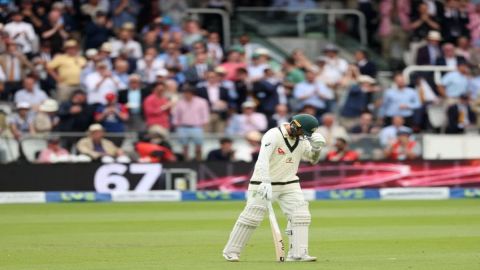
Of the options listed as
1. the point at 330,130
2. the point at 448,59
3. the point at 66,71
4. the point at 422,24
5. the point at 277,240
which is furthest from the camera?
the point at 422,24

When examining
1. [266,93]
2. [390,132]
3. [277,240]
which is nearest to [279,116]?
[266,93]

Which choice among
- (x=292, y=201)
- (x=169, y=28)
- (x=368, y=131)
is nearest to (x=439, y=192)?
(x=368, y=131)

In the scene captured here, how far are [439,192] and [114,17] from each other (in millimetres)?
6738

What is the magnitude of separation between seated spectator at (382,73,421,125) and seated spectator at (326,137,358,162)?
119 centimetres

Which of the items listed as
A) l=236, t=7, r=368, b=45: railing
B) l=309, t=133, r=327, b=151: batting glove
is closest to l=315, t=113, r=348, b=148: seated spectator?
l=236, t=7, r=368, b=45: railing

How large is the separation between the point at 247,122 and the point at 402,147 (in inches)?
108

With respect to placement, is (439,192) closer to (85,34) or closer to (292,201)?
(85,34)

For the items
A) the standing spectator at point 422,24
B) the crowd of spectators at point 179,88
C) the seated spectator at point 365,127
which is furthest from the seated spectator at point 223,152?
the standing spectator at point 422,24

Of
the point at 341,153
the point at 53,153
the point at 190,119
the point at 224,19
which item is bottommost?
the point at 341,153

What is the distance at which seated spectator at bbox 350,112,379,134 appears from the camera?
1994 centimetres

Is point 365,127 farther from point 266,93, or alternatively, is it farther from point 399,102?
point 266,93

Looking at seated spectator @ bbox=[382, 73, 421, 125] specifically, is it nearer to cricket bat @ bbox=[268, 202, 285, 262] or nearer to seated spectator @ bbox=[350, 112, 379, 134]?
seated spectator @ bbox=[350, 112, 379, 134]

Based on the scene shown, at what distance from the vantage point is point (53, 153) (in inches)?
729

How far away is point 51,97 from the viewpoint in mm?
19562
